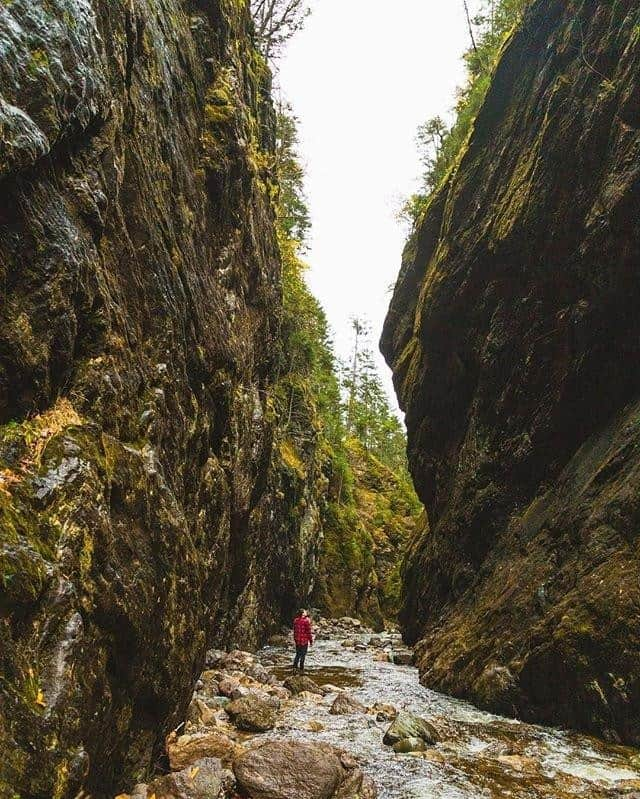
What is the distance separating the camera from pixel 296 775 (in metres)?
6.40

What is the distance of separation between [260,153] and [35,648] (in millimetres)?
18141

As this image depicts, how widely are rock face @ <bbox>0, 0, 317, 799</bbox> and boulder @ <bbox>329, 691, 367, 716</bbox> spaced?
3431mm

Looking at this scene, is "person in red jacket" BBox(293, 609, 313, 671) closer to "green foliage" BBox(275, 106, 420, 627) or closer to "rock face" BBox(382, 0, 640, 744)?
"rock face" BBox(382, 0, 640, 744)

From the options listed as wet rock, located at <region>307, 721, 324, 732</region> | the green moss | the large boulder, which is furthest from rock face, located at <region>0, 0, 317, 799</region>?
wet rock, located at <region>307, 721, 324, 732</region>

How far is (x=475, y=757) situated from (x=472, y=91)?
23549mm

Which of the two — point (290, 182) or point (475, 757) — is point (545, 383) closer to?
point (475, 757)

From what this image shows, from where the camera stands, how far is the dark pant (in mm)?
16938

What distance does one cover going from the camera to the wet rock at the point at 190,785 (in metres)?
5.82

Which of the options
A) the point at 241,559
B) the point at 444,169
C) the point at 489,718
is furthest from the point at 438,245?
the point at 489,718

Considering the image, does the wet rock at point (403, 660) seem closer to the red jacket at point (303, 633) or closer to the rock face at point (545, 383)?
the rock face at point (545, 383)

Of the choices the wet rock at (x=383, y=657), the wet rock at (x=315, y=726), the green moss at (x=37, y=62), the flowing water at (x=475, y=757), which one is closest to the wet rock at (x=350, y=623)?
the wet rock at (x=383, y=657)

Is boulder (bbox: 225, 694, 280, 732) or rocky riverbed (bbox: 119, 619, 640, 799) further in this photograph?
boulder (bbox: 225, 694, 280, 732)

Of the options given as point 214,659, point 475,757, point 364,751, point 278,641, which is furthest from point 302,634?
point 278,641

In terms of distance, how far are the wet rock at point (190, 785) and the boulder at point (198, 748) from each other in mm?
652
